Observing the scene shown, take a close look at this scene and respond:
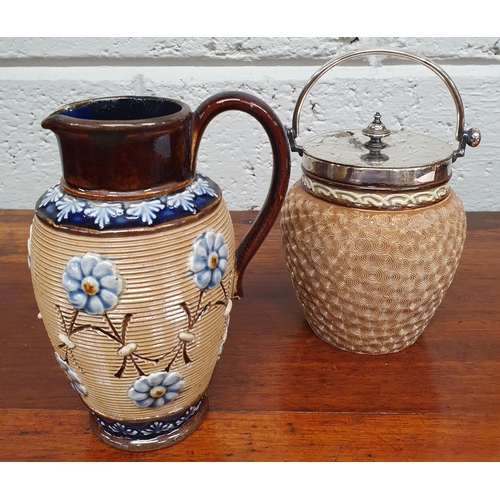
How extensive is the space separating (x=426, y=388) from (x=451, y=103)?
0.69 m

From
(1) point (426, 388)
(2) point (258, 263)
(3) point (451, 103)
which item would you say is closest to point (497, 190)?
(3) point (451, 103)

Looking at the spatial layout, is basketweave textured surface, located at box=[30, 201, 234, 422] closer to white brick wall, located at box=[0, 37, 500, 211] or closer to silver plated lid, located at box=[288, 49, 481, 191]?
silver plated lid, located at box=[288, 49, 481, 191]

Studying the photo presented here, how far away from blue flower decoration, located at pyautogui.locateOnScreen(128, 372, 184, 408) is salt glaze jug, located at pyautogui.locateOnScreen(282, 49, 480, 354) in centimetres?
21

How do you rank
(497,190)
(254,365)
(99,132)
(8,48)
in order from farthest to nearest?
(497,190)
(8,48)
(254,365)
(99,132)

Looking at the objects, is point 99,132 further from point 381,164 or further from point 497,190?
point 497,190

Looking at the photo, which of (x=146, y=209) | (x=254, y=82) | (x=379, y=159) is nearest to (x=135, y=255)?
(x=146, y=209)

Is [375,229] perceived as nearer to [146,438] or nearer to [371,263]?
[371,263]

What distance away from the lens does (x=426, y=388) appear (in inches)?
25.5

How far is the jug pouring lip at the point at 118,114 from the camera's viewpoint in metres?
0.47

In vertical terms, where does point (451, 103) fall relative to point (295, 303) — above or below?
above

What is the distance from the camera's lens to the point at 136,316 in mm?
490

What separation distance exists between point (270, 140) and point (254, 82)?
598 mm

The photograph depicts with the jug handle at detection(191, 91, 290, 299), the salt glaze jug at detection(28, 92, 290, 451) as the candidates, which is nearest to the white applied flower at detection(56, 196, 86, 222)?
the salt glaze jug at detection(28, 92, 290, 451)

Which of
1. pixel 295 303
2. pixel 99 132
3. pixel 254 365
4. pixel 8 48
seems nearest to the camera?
pixel 99 132
